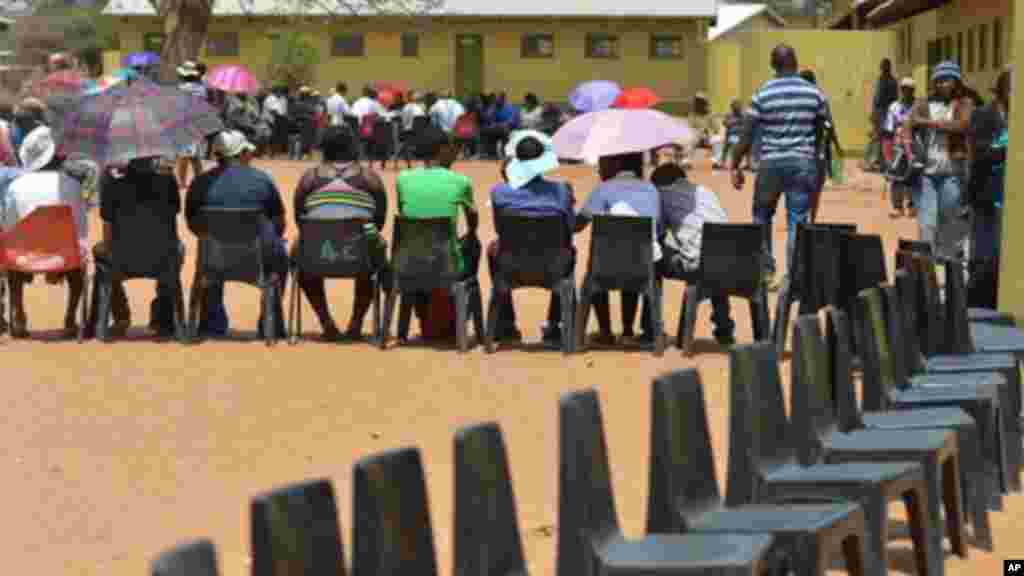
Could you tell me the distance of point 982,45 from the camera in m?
33.3

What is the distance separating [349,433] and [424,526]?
19.6 feet

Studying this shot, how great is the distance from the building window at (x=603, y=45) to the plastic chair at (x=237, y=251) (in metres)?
45.9

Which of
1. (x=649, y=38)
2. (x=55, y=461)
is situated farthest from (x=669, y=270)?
(x=649, y=38)

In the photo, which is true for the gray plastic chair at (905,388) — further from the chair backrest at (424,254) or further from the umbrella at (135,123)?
the umbrella at (135,123)

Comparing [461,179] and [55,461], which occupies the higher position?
[461,179]

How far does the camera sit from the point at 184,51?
43094mm

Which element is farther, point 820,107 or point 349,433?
point 820,107

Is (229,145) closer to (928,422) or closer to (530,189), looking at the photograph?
(530,189)

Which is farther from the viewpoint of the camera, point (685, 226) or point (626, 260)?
point (685, 226)

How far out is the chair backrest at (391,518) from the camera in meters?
5.26

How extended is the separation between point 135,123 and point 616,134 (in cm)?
300

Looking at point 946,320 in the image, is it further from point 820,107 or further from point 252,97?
point 252,97

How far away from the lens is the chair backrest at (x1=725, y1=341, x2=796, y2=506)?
7.47 m

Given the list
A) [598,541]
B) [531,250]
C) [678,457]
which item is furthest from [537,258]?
[598,541]
